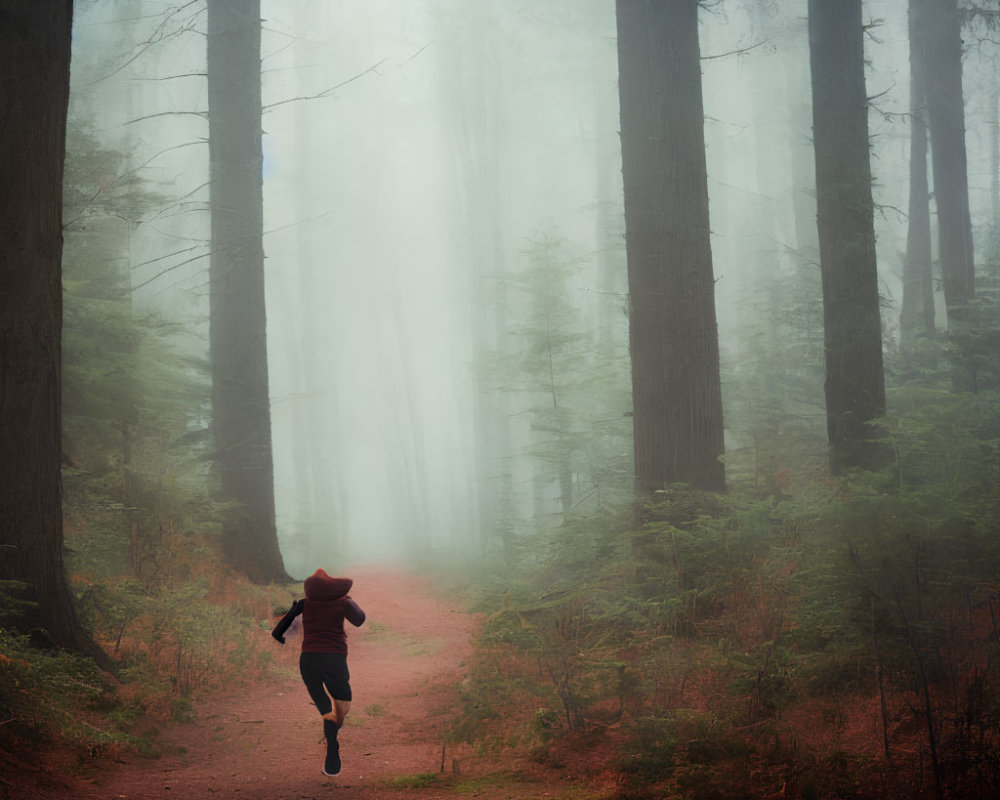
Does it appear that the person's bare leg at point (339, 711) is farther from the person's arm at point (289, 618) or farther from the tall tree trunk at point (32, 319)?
the tall tree trunk at point (32, 319)

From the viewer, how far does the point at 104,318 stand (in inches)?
404

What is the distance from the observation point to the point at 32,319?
6.07 meters

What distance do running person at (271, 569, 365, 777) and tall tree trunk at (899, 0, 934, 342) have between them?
48.2 feet

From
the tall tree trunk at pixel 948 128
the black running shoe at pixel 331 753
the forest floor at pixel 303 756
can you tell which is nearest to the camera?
the forest floor at pixel 303 756

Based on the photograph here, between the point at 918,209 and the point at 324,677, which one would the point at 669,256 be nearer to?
the point at 324,677

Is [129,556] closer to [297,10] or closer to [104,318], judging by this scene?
[104,318]

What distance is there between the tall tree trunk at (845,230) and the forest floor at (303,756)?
6.44m

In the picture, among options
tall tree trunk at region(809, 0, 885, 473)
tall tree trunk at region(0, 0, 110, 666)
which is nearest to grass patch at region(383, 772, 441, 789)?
tall tree trunk at region(0, 0, 110, 666)

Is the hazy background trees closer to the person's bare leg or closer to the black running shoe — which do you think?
the person's bare leg

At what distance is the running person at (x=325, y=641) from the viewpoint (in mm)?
5676

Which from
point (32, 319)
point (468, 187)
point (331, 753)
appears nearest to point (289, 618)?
point (331, 753)

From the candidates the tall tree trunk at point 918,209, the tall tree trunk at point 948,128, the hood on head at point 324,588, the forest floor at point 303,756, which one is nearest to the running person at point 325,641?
the hood on head at point 324,588

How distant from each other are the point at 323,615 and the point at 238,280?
317 inches

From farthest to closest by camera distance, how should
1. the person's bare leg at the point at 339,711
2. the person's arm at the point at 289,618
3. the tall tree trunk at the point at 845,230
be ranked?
the tall tree trunk at the point at 845,230, the person's arm at the point at 289,618, the person's bare leg at the point at 339,711
